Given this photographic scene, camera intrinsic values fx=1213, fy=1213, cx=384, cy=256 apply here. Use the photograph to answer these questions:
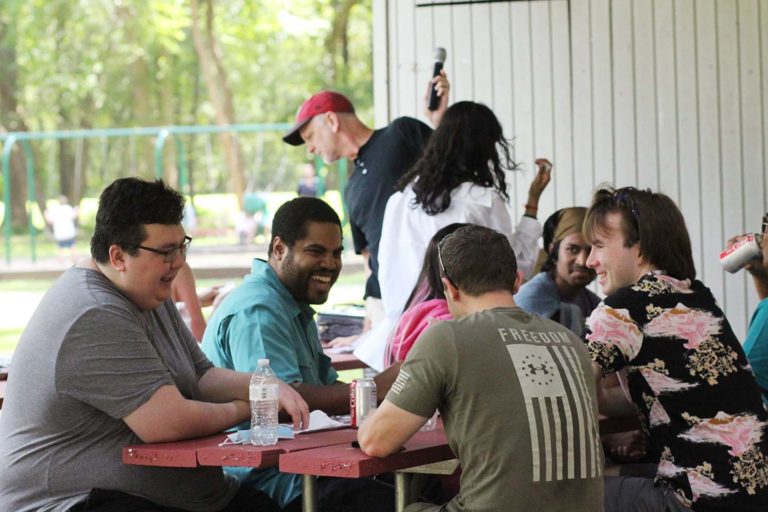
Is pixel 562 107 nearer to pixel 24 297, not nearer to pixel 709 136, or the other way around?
pixel 709 136

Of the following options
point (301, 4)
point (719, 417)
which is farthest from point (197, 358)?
point (301, 4)

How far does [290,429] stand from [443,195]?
1.78m

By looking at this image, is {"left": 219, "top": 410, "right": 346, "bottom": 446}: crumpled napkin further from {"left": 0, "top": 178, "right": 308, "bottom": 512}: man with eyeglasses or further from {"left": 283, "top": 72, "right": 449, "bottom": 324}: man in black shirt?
{"left": 283, "top": 72, "right": 449, "bottom": 324}: man in black shirt

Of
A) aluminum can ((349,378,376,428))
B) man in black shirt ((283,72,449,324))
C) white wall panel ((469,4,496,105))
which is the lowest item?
aluminum can ((349,378,376,428))

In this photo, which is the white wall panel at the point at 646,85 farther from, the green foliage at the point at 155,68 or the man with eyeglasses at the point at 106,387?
the green foliage at the point at 155,68

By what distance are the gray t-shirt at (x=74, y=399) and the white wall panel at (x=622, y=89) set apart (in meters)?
4.30

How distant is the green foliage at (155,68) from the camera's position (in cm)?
2428

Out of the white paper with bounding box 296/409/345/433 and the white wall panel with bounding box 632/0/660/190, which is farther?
the white wall panel with bounding box 632/0/660/190

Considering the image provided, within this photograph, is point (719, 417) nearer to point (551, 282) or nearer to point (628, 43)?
point (551, 282)

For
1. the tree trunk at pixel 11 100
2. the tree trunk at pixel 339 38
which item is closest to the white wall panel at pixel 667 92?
the tree trunk at pixel 339 38

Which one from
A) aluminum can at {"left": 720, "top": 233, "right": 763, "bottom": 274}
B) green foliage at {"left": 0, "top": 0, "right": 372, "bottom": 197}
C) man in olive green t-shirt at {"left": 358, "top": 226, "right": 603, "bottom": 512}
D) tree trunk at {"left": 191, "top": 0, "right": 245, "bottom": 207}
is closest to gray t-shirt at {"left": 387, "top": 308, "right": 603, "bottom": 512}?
man in olive green t-shirt at {"left": 358, "top": 226, "right": 603, "bottom": 512}

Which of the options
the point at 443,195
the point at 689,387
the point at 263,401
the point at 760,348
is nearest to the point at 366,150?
the point at 443,195

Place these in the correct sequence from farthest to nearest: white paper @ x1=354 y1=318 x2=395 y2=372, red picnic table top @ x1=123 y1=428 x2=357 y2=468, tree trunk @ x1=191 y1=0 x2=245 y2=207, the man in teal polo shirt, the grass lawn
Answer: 1. tree trunk @ x1=191 y1=0 x2=245 y2=207
2. the grass lawn
3. white paper @ x1=354 y1=318 x2=395 y2=372
4. the man in teal polo shirt
5. red picnic table top @ x1=123 y1=428 x2=357 y2=468

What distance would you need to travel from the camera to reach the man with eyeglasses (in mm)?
2969
